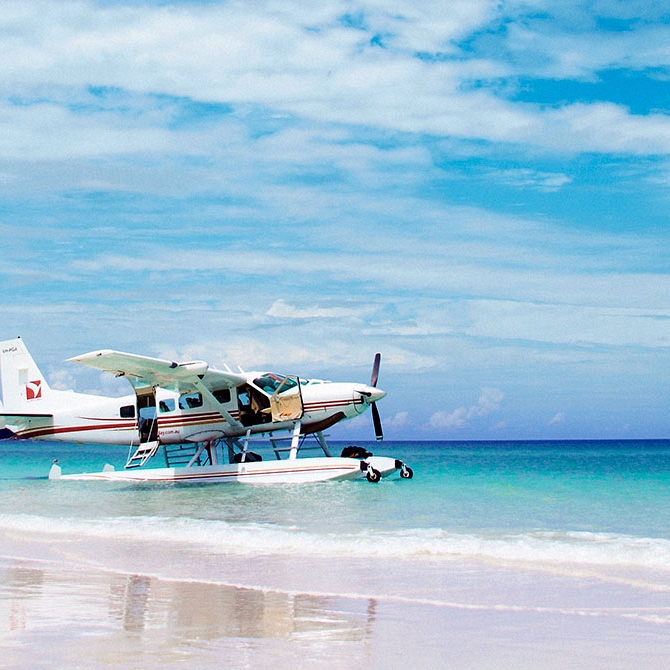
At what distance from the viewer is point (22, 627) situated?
6176mm

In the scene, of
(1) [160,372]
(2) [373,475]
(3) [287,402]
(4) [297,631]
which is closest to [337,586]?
(4) [297,631]

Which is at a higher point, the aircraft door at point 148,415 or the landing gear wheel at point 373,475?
the aircraft door at point 148,415

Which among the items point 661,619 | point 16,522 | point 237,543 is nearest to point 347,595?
point 661,619

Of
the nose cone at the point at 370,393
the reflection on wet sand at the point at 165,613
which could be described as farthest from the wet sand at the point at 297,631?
the nose cone at the point at 370,393

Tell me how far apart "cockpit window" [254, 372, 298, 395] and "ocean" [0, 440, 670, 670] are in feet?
19.0

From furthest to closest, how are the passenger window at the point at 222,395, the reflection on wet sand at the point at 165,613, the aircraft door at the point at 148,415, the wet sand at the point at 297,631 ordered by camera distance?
the aircraft door at the point at 148,415 → the passenger window at the point at 222,395 → the reflection on wet sand at the point at 165,613 → the wet sand at the point at 297,631

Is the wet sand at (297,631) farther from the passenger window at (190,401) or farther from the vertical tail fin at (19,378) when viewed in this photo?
the vertical tail fin at (19,378)

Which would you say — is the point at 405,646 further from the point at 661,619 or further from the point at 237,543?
the point at 237,543

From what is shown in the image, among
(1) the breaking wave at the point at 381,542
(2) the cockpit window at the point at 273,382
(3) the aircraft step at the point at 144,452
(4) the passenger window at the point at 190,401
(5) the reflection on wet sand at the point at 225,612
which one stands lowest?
(3) the aircraft step at the point at 144,452

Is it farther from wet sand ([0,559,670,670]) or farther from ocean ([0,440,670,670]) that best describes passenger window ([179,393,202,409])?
wet sand ([0,559,670,670])

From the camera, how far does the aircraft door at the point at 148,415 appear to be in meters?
22.5

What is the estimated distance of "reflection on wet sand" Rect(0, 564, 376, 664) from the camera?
19.7 feet

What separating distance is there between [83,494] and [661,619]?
15534 mm

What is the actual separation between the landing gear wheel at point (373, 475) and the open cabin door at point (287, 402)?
2.47 meters
